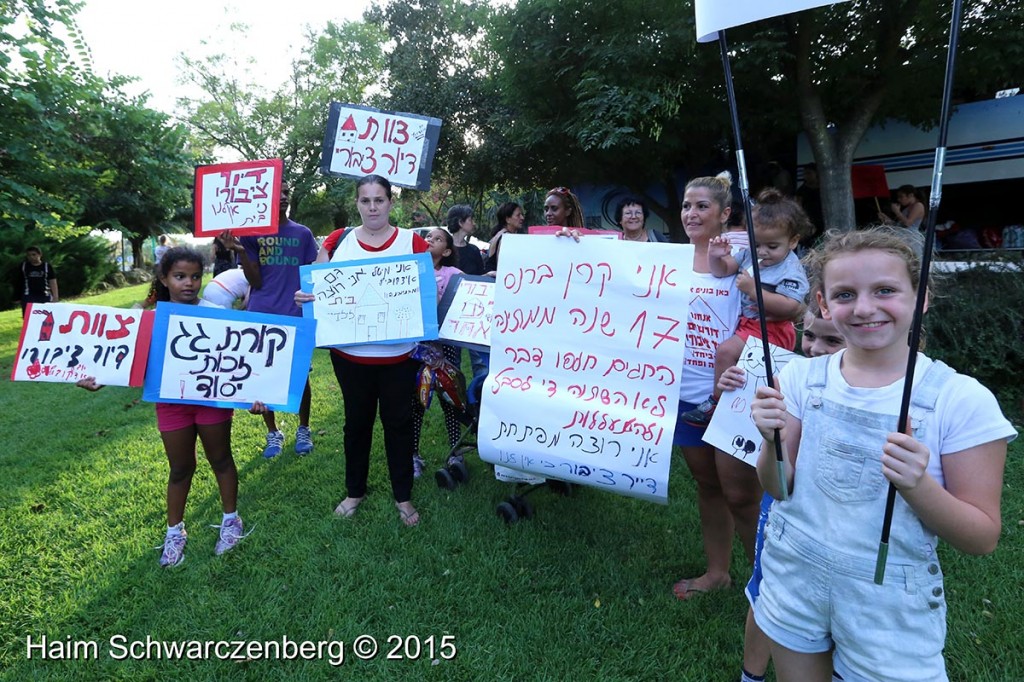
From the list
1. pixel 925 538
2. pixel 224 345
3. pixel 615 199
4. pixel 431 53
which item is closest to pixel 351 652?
pixel 224 345

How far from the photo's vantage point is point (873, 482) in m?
1.34

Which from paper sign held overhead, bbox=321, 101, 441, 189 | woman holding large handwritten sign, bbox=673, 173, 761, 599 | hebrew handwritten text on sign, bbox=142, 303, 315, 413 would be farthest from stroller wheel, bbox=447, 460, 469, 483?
paper sign held overhead, bbox=321, 101, 441, 189

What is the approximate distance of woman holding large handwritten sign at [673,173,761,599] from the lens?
2.39 metres

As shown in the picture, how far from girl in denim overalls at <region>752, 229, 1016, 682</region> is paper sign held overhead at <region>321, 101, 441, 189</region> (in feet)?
9.44

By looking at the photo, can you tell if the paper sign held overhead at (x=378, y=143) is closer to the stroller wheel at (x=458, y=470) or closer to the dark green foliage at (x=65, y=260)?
the stroller wheel at (x=458, y=470)

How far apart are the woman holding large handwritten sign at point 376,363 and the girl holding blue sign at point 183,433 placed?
55 cm

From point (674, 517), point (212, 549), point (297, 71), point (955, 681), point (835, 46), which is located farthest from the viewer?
point (297, 71)

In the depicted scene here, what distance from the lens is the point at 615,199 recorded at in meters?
15.0

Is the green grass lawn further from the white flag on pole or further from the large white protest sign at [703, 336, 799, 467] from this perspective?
the white flag on pole

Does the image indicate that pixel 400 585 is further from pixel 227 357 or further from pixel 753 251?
pixel 753 251

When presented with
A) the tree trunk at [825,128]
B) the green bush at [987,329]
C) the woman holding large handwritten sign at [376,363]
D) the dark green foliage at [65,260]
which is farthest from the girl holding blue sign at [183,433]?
the dark green foliage at [65,260]

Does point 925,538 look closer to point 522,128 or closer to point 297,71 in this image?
point 522,128

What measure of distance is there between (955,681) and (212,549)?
12.2ft

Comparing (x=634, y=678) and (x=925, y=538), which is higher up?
(x=925, y=538)
